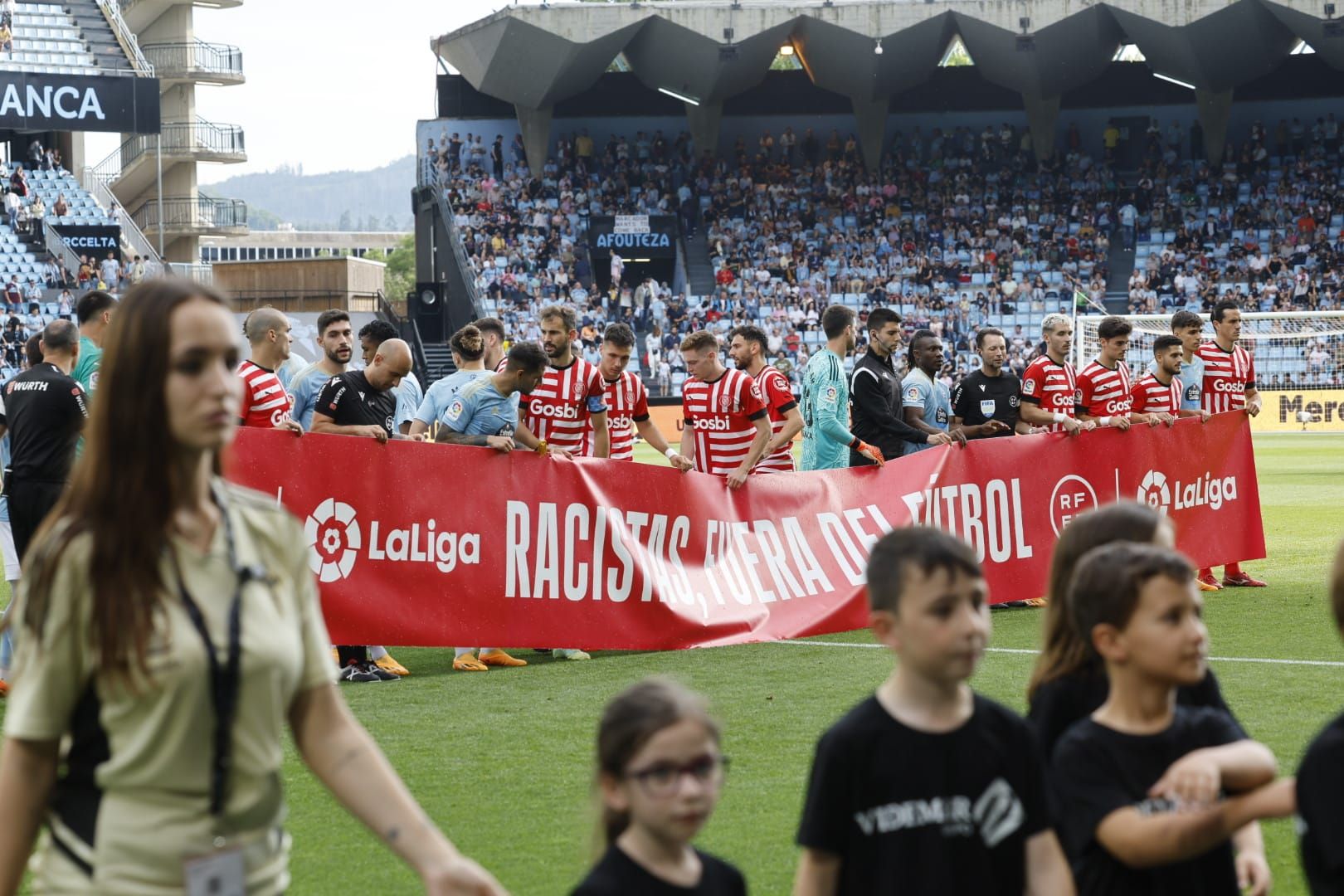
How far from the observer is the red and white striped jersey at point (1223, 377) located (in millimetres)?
13461

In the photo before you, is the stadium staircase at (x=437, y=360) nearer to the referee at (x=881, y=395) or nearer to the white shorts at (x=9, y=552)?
the referee at (x=881, y=395)

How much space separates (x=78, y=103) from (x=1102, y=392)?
37265mm

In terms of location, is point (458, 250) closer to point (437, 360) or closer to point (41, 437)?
point (437, 360)

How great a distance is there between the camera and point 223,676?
Answer: 91.4 inches

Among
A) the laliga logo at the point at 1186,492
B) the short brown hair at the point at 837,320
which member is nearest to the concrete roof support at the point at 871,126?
the laliga logo at the point at 1186,492

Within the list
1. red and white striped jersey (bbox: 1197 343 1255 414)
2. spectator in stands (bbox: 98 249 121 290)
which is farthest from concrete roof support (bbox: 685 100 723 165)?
red and white striped jersey (bbox: 1197 343 1255 414)

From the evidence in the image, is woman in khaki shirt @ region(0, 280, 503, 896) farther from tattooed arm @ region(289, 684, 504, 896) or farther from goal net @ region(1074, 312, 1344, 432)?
goal net @ region(1074, 312, 1344, 432)

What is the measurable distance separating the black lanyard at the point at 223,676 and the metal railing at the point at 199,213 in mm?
55552

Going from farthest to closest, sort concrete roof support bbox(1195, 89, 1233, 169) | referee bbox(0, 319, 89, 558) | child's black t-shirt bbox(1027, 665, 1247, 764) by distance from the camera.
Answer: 1. concrete roof support bbox(1195, 89, 1233, 169)
2. referee bbox(0, 319, 89, 558)
3. child's black t-shirt bbox(1027, 665, 1247, 764)

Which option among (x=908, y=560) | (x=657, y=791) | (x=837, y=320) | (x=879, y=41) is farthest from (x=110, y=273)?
(x=657, y=791)

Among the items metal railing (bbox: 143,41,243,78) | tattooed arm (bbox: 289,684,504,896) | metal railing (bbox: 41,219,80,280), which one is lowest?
tattooed arm (bbox: 289,684,504,896)

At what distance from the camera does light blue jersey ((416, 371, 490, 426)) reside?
33.0 ft

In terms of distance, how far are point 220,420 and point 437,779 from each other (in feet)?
14.3

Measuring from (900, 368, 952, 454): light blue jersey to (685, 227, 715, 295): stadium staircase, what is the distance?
3467 cm
